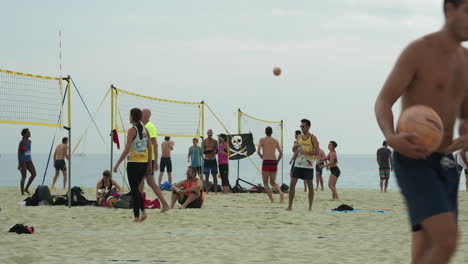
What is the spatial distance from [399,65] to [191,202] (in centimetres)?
763

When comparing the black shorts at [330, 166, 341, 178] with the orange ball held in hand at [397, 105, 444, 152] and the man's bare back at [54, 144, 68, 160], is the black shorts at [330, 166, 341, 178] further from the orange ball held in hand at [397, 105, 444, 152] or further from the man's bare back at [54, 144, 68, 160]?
the orange ball held in hand at [397, 105, 444, 152]

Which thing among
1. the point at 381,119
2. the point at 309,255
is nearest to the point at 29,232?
the point at 309,255

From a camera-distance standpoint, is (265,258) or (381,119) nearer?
(381,119)

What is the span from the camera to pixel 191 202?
9.80 m

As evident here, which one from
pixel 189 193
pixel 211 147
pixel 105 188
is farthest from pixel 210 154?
pixel 189 193

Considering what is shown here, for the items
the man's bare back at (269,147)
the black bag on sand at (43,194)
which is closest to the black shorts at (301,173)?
the man's bare back at (269,147)

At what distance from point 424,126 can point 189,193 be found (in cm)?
777

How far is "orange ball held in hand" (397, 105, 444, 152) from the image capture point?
2.28 metres

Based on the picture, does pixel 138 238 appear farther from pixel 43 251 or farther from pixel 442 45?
pixel 442 45

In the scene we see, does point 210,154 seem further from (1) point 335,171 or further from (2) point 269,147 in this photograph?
(2) point 269,147

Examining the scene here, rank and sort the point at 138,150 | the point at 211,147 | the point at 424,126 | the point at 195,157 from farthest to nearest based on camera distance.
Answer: the point at 195,157 → the point at 211,147 → the point at 138,150 → the point at 424,126

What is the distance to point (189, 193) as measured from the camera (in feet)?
32.3

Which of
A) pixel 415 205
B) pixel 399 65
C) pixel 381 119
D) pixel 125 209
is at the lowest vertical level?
pixel 125 209

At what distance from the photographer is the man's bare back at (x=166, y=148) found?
54.0 feet
